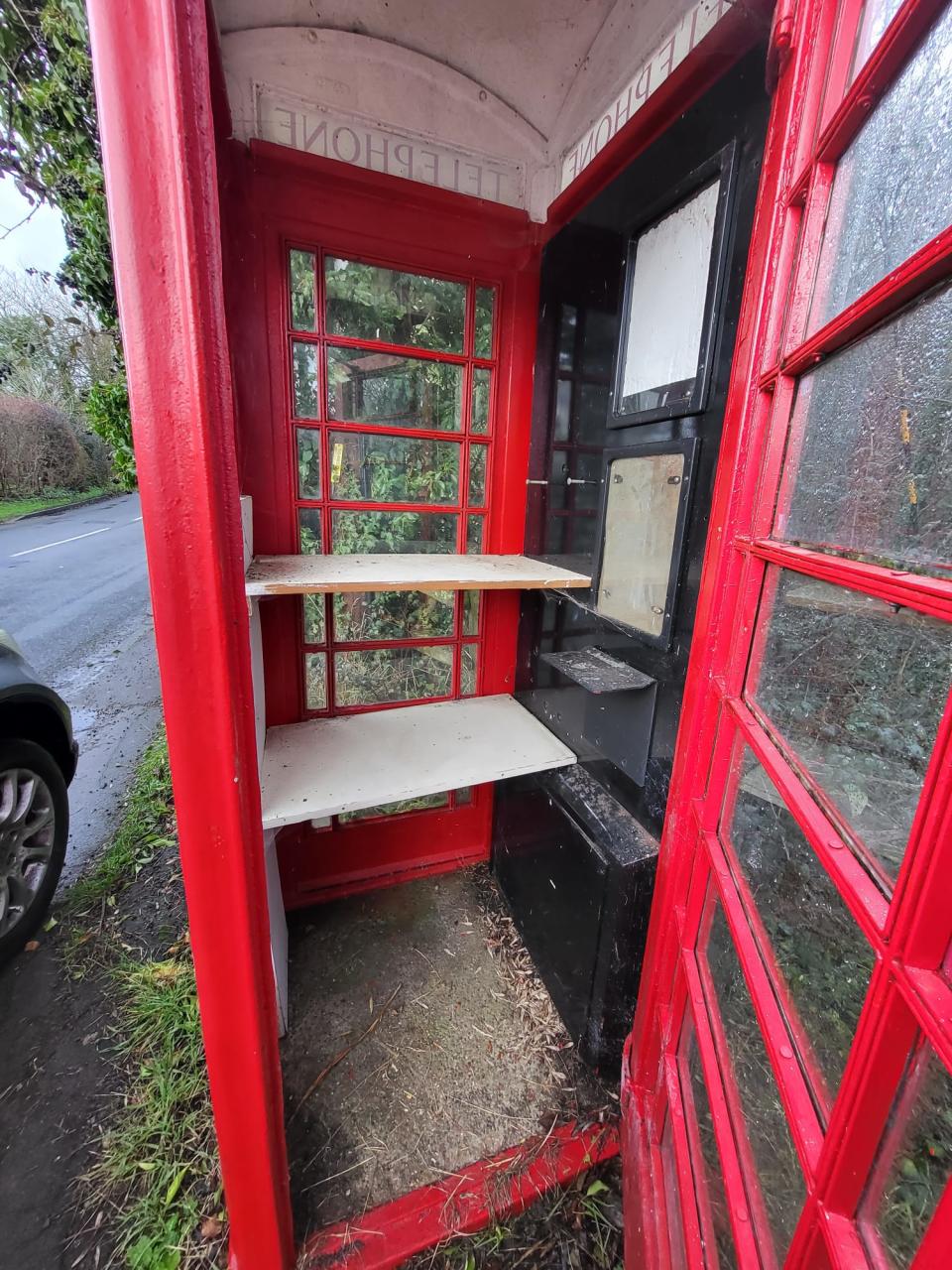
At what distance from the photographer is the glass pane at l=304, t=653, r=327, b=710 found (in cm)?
196

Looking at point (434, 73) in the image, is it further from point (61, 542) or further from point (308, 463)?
point (61, 542)

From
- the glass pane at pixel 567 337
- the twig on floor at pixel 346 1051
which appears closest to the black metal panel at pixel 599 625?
the glass pane at pixel 567 337

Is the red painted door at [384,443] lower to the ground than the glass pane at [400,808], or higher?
higher

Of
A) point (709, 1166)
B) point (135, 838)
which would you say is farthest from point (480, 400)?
point (135, 838)

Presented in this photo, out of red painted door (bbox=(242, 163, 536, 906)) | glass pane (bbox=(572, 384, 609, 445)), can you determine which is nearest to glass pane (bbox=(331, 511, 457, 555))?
red painted door (bbox=(242, 163, 536, 906))

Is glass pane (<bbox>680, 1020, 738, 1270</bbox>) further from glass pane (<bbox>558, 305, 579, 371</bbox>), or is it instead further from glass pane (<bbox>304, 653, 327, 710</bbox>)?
glass pane (<bbox>558, 305, 579, 371</bbox>)

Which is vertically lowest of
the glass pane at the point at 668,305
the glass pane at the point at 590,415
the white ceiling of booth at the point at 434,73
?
the glass pane at the point at 590,415

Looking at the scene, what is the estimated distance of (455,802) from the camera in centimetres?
235

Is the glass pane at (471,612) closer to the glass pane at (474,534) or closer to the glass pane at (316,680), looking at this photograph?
the glass pane at (474,534)

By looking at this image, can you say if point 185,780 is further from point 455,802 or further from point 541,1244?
point 455,802

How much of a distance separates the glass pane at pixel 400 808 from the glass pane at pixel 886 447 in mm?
1824

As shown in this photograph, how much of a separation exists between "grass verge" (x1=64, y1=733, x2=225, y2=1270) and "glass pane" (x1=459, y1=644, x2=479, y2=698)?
1414 mm

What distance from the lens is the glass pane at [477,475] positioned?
198 centimetres

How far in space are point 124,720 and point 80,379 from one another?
30.4ft
